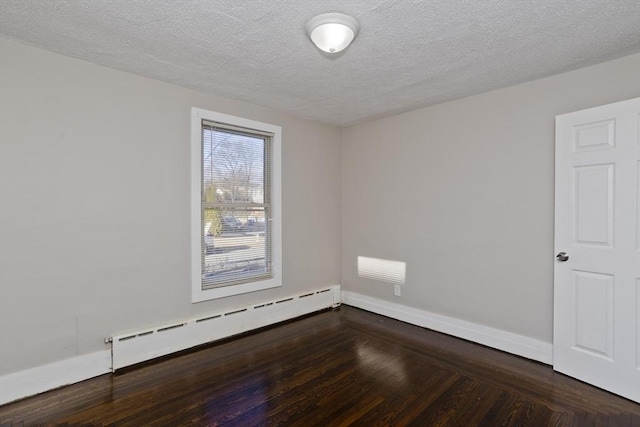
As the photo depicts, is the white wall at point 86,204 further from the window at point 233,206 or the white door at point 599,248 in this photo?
the white door at point 599,248

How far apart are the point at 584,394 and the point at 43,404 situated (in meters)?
3.90

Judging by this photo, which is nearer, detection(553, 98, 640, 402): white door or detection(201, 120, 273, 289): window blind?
detection(553, 98, 640, 402): white door

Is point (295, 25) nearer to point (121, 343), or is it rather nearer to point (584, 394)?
point (121, 343)

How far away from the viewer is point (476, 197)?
3.37 m

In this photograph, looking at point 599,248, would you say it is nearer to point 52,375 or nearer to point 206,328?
point 206,328

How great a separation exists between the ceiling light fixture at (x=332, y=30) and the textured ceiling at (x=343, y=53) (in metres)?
0.05

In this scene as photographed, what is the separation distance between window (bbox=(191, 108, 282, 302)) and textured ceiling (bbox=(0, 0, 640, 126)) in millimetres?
556

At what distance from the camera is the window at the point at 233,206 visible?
3.29 metres

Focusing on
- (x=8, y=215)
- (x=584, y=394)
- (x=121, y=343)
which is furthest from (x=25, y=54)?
(x=584, y=394)

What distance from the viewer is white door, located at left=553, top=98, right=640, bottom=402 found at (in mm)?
2359

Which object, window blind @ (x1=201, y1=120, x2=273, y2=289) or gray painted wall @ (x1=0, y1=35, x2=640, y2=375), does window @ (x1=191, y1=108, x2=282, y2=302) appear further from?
gray painted wall @ (x1=0, y1=35, x2=640, y2=375)

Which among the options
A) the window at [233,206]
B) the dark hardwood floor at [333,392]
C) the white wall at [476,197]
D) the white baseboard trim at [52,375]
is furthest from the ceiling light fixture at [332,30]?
the white baseboard trim at [52,375]

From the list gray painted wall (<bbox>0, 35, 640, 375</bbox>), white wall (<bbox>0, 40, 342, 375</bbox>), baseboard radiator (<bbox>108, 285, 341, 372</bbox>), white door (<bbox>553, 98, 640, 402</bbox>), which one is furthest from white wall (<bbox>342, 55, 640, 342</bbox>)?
white wall (<bbox>0, 40, 342, 375</bbox>)

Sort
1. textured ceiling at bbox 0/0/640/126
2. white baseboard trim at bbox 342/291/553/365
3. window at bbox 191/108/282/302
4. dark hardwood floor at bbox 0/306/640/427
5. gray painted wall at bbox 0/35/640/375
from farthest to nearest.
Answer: window at bbox 191/108/282/302, white baseboard trim at bbox 342/291/553/365, gray painted wall at bbox 0/35/640/375, dark hardwood floor at bbox 0/306/640/427, textured ceiling at bbox 0/0/640/126
